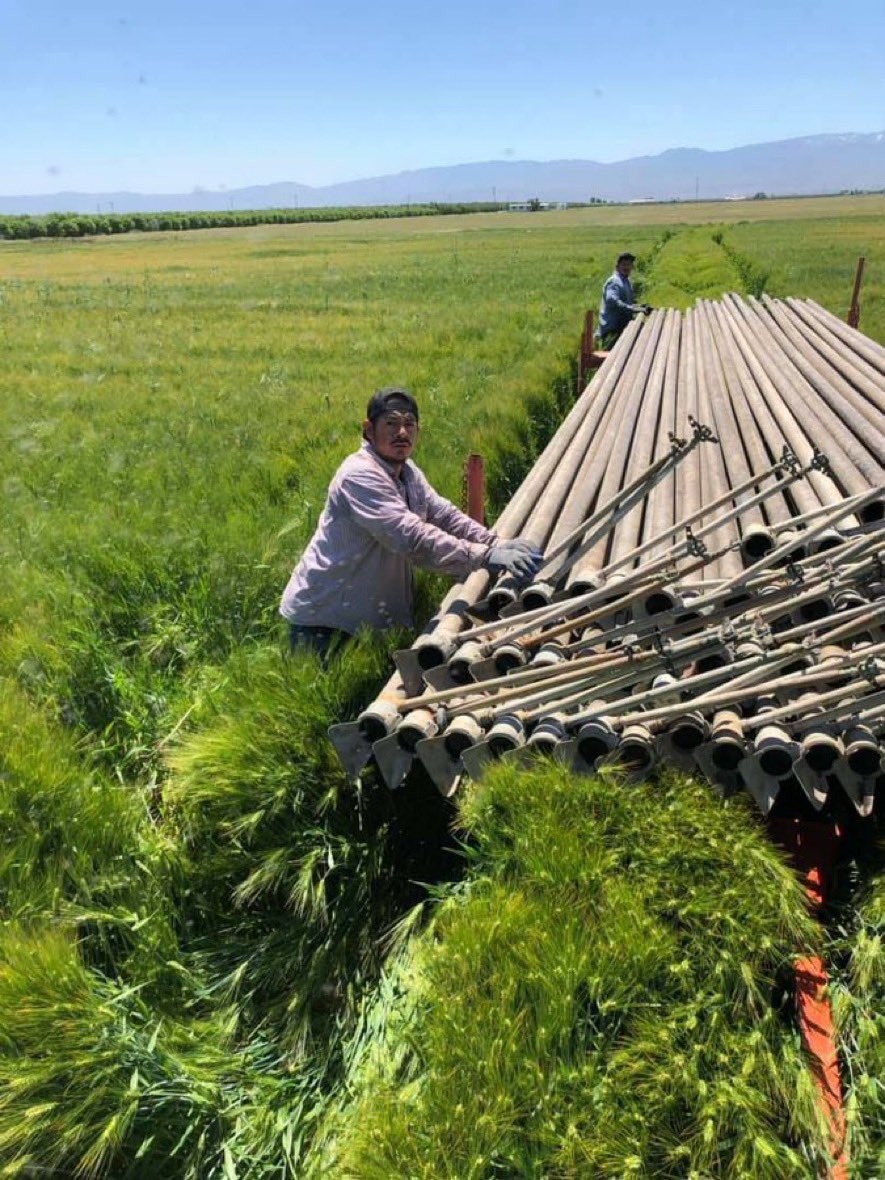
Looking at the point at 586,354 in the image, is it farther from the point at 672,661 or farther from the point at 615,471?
the point at 672,661

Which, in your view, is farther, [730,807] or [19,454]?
[19,454]

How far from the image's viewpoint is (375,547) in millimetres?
3932

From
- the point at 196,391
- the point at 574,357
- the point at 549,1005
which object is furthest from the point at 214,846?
the point at 574,357

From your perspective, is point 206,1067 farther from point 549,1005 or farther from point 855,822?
point 855,822

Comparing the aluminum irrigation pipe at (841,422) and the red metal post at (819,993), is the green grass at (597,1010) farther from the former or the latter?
the aluminum irrigation pipe at (841,422)

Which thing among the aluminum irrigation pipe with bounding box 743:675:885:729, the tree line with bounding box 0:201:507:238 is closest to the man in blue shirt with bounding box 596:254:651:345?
the aluminum irrigation pipe with bounding box 743:675:885:729

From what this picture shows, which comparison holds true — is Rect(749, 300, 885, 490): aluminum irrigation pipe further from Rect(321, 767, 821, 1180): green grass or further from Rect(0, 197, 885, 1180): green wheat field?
Rect(321, 767, 821, 1180): green grass

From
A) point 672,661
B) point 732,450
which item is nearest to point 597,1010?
point 672,661

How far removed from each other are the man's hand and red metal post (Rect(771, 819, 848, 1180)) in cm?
133

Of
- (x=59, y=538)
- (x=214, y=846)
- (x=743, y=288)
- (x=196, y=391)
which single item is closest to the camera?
(x=214, y=846)

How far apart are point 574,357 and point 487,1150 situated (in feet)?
40.5

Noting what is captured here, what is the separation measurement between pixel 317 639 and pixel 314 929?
1.39 meters

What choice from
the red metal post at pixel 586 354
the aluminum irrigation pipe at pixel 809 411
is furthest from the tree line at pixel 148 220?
the aluminum irrigation pipe at pixel 809 411

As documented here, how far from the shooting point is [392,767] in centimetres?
309
